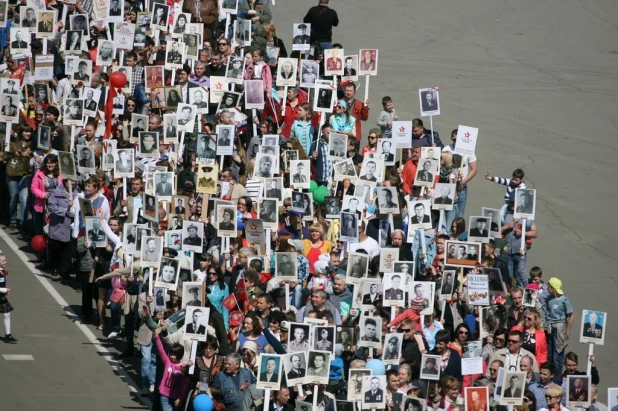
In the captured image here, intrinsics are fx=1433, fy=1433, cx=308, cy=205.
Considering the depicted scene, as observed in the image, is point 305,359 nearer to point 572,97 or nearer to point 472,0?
point 572,97

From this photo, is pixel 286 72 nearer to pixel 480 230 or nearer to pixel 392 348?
pixel 480 230

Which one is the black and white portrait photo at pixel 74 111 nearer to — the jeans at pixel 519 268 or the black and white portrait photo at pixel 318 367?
the jeans at pixel 519 268

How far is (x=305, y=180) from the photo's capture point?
2233cm

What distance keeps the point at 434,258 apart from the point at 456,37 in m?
14.9

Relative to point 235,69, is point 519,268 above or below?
below

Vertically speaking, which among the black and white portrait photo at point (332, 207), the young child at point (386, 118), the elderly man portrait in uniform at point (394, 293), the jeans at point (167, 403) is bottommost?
the jeans at point (167, 403)

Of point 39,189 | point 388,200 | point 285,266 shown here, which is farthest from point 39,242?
point 388,200

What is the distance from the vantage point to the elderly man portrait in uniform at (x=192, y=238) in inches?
794

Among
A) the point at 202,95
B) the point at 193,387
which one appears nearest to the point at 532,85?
the point at 202,95

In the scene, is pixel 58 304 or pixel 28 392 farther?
pixel 58 304

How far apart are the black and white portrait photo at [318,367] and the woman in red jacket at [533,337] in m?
3.21

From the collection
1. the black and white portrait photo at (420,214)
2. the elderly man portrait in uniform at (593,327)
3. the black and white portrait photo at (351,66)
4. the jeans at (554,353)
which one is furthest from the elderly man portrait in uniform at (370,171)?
the elderly man portrait in uniform at (593,327)

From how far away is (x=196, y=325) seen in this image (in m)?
18.1

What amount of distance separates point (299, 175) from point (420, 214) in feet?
6.76
